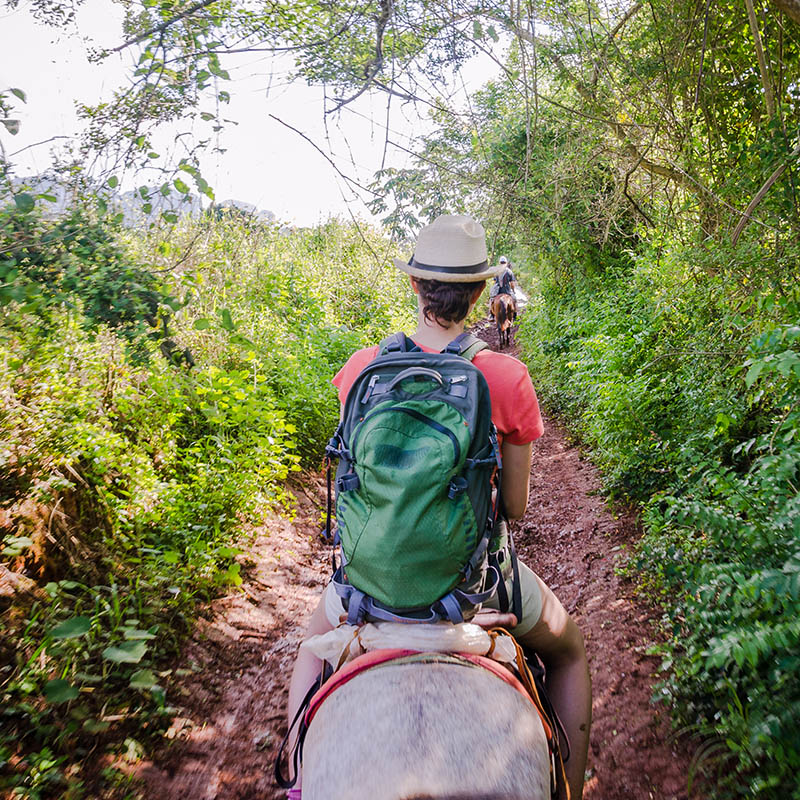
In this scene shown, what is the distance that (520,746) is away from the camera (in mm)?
1220

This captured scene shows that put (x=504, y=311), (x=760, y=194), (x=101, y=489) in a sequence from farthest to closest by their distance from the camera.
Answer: (x=504, y=311), (x=760, y=194), (x=101, y=489)

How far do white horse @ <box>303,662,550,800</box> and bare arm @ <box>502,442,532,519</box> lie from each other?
0.80 m

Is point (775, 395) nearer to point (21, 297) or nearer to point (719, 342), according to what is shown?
point (719, 342)

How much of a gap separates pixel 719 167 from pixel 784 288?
1428 millimetres

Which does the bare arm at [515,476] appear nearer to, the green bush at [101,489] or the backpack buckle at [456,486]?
the backpack buckle at [456,486]

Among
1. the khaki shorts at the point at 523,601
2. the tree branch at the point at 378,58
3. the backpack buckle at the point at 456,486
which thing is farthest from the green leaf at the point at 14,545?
the tree branch at the point at 378,58

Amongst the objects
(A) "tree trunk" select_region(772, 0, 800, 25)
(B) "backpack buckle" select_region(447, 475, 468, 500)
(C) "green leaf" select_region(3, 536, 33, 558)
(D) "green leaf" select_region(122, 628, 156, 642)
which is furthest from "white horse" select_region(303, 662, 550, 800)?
(A) "tree trunk" select_region(772, 0, 800, 25)

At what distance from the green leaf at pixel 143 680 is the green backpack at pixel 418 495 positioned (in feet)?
5.93

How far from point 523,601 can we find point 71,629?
6.40 feet

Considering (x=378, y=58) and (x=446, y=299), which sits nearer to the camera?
(x=446, y=299)

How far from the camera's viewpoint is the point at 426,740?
1157 millimetres

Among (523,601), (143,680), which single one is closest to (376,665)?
(523,601)

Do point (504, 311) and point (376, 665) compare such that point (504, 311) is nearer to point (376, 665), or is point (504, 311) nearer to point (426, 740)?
point (376, 665)

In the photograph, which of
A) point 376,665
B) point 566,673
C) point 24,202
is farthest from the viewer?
point 24,202
